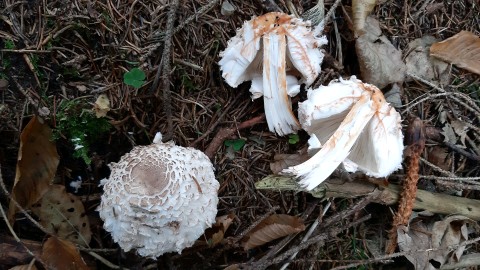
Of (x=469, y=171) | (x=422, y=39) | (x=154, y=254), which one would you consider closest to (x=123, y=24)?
(x=154, y=254)

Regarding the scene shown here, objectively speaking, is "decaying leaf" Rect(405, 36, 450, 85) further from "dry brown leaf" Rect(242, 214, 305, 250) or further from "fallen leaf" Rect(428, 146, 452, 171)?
"dry brown leaf" Rect(242, 214, 305, 250)

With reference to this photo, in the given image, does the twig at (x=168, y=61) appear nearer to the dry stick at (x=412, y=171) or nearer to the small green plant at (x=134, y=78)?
the small green plant at (x=134, y=78)

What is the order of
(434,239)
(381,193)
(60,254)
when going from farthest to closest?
(434,239)
(381,193)
(60,254)

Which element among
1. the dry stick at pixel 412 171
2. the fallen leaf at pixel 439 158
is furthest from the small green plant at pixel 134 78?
the fallen leaf at pixel 439 158

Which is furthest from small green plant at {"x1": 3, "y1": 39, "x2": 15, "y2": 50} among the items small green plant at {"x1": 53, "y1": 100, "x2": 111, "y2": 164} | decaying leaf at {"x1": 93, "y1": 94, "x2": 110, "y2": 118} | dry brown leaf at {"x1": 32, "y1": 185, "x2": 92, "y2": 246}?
dry brown leaf at {"x1": 32, "y1": 185, "x2": 92, "y2": 246}

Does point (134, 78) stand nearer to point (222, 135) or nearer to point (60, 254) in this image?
point (222, 135)

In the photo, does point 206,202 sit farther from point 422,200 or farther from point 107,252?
point 422,200

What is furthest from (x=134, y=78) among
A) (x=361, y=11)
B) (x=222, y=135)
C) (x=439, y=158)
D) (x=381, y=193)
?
(x=439, y=158)
